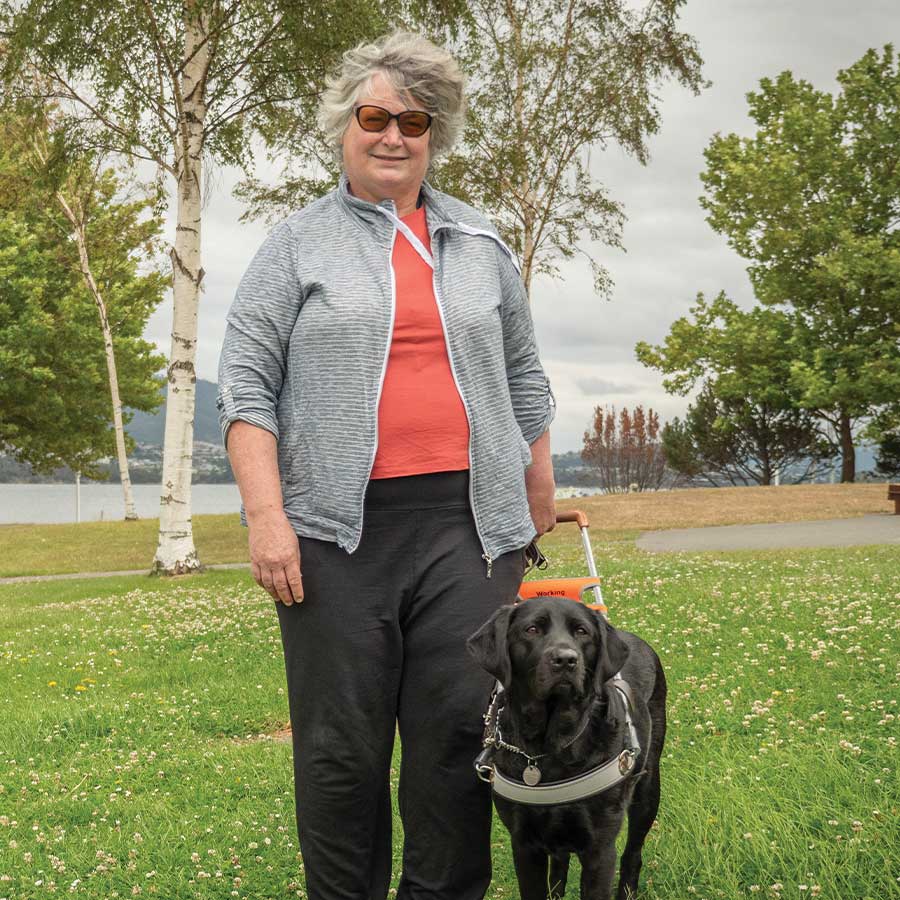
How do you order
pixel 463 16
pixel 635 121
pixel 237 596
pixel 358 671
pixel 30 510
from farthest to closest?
pixel 30 510 → pixel 635 121 → pixel 463 16 → pixel 237 596 → pixel 358 671

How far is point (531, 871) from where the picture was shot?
12.0ft

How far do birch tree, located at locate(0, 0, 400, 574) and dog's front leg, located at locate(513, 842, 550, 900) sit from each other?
554 inches

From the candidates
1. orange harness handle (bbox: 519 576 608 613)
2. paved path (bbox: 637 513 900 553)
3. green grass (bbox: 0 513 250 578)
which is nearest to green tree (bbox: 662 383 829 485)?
paved path (bbox: 637 513 900 553)

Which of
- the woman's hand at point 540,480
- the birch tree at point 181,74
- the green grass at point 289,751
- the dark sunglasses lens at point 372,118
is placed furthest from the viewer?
the birch tree at point 181,74

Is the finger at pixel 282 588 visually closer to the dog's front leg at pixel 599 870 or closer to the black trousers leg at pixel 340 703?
the black trousers leg at pixel 340 703

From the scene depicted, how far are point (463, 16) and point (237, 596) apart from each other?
11348mm

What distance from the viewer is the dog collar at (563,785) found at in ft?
11.1

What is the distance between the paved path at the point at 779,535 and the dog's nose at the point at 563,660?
638 inches

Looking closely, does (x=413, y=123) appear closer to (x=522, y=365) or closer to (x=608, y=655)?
(x=522, y=365)

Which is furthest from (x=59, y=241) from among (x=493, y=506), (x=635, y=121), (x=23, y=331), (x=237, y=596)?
(x=493, y=506)

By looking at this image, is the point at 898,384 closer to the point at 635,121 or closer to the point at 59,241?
the point at 635,121

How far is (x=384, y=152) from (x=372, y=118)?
0.12m

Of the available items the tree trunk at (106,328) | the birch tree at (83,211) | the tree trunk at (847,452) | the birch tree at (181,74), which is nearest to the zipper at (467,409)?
the birch tree at (181,74)

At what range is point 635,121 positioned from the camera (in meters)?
26.8
